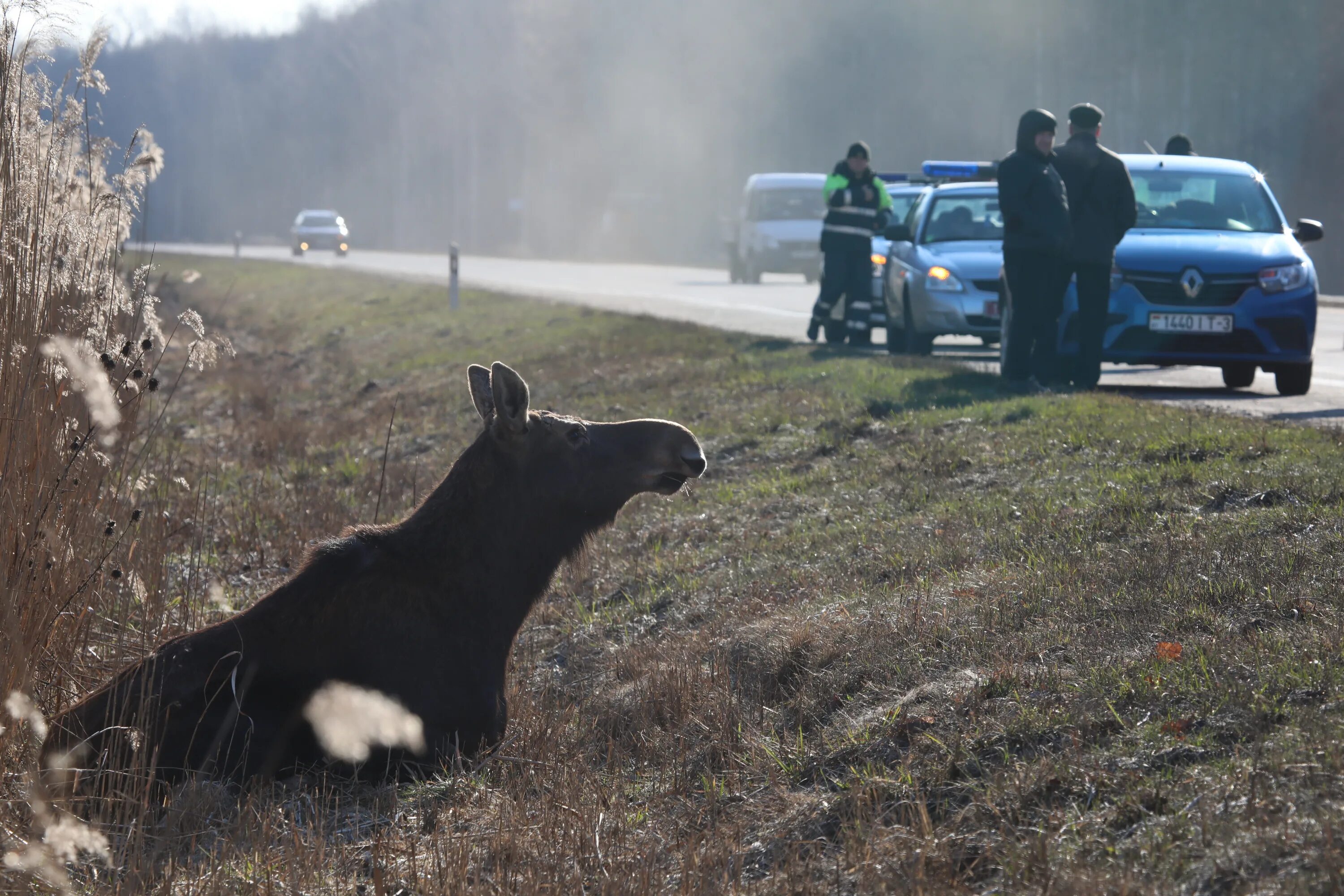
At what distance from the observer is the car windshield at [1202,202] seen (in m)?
12.6

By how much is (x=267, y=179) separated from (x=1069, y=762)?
113 m

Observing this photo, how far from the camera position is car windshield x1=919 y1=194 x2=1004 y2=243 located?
1574 centimetres

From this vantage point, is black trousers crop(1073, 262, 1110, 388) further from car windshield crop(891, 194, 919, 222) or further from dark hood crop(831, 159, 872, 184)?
car windshield crop(891, 194, 919, 222)

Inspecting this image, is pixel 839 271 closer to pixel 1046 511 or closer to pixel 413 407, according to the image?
pixel 413 407

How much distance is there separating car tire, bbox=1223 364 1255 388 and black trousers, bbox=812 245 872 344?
4237 mm

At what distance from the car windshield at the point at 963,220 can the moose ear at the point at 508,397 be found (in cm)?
1109

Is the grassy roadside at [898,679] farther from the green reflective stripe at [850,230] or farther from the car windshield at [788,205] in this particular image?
the car windshield at [788,205]

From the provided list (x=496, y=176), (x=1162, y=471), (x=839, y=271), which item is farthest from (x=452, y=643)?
(x=496, y=176)

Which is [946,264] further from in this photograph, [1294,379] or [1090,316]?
[1294,379]

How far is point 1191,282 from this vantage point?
11734 millimetres

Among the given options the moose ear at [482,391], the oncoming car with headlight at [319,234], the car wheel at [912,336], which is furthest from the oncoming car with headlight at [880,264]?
the oncoming car with headlight at [319,234]

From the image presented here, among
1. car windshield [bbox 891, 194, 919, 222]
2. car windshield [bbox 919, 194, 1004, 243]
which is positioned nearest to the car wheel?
car windshield [bbox 919, 194, 1004, 243]

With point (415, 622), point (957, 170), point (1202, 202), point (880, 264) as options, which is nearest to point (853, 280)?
point (957, 170)

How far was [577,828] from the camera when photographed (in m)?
4.35
